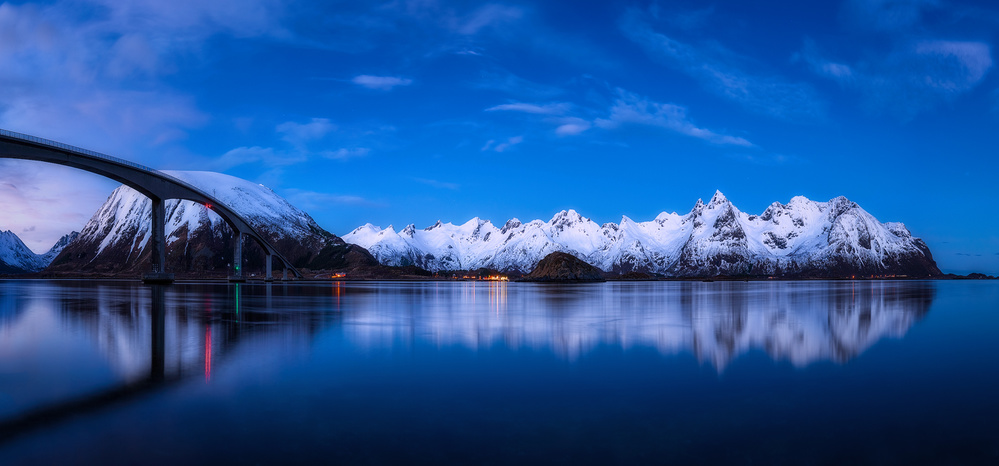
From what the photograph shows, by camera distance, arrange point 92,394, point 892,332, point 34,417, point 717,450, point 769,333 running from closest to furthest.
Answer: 1. point 717,450
2. point 34,417
3. point 92,394
4. point 769,333
5. point 892,332

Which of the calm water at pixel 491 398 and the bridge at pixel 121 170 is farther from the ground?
the bridge at pixel 121 170

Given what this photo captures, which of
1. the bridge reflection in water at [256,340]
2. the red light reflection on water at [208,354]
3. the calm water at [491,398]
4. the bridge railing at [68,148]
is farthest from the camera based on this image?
the bridge railing at [68,148]

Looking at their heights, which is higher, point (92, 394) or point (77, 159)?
point (77, 159)

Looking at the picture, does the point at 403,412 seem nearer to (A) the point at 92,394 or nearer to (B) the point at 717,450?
(B) the point at 717,450

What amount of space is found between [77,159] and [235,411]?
91.5 meters

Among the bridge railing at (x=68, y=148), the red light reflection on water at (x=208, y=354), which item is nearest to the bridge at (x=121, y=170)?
the bridge railing at (x=68, y=148)

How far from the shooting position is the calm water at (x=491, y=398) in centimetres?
841

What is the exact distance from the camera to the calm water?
841cm

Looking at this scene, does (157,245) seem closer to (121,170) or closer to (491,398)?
(121,170)

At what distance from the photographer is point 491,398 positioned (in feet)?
39.8

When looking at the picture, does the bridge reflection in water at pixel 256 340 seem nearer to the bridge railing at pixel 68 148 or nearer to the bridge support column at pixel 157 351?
the bridge support column at pixel 157 351

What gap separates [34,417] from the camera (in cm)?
1024

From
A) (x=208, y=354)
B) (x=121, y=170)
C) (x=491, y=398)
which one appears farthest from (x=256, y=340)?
(x=121, y=170)

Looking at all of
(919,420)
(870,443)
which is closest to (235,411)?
(870,443)
